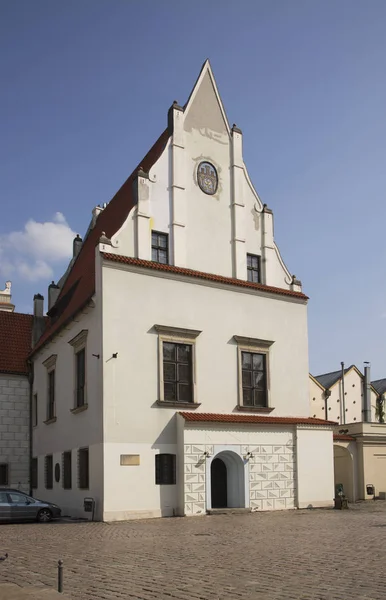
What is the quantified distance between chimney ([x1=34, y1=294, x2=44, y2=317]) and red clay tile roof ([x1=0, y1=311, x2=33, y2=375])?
655 millimetres

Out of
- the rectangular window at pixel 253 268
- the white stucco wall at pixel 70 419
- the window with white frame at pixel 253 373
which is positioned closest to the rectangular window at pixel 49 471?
the white stucco wall at pixel 70 419

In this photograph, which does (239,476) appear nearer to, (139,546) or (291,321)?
(291,321)

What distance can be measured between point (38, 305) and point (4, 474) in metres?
10.1

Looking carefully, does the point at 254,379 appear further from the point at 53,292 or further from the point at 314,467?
the point at 53,292

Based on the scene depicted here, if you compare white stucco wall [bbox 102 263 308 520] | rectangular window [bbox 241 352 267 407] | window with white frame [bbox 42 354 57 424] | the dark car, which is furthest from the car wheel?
rectangular window [bbox 241 352 267 407]

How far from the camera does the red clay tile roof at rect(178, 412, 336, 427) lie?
25.9 m

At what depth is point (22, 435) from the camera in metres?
35.1

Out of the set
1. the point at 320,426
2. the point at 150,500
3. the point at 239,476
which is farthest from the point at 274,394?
the point at 150,500

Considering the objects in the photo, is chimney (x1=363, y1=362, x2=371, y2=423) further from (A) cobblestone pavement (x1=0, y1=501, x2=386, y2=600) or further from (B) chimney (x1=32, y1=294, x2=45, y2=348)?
(A) cobblestone pavement (x1=0, y1=501, x2=386, y2=600)

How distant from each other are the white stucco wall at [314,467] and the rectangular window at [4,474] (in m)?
14.9

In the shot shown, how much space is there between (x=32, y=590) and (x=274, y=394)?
22.4m

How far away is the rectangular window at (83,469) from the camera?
26.2 m

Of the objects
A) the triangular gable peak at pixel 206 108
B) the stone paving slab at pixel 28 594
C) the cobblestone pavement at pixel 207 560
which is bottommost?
the cobblestone pavement at pixel 207 560

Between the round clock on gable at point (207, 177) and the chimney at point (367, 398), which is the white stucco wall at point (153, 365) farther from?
the chimney at point (367, 398)
